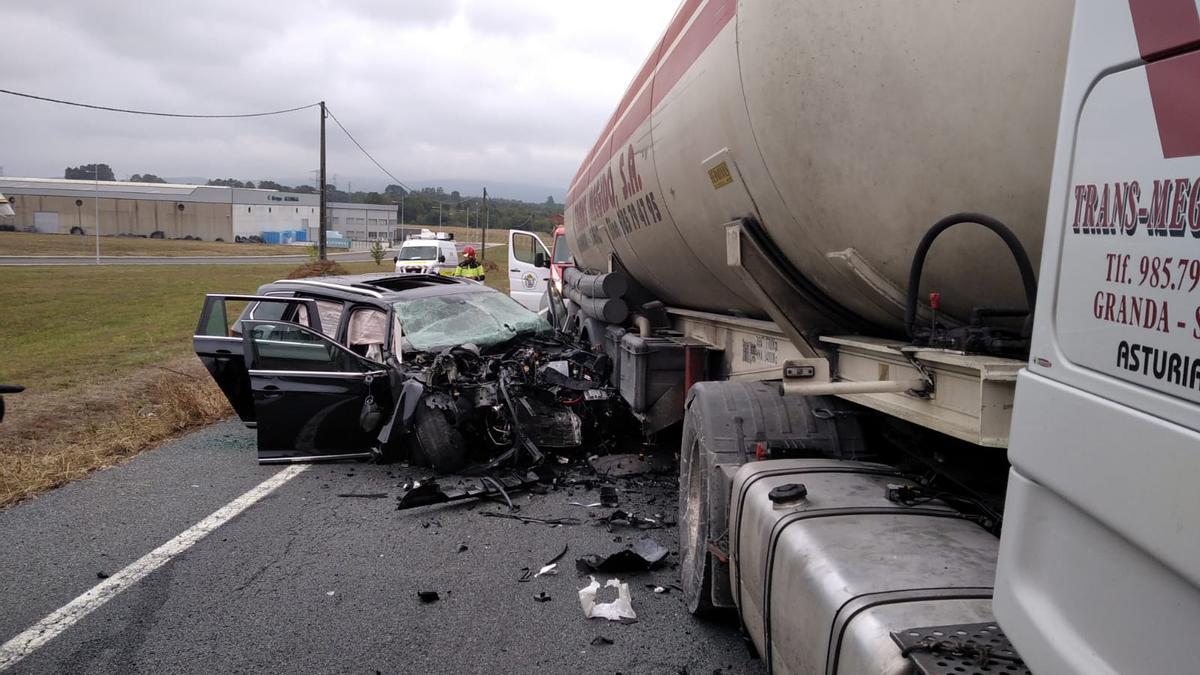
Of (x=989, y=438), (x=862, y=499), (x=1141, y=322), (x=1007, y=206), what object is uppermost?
(x=1007, y=206)

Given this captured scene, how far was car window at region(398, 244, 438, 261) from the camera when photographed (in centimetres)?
3111

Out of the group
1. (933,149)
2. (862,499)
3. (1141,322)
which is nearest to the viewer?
(1141,322)

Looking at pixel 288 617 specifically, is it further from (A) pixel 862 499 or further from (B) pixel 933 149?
(B) pixel 933 149

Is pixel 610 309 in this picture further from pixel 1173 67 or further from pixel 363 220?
pixel 363 220

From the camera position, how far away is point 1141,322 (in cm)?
151

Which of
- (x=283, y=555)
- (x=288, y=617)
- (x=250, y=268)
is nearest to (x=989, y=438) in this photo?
(x=288, y=617)

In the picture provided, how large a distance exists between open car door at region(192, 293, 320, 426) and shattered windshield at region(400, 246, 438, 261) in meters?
23.0

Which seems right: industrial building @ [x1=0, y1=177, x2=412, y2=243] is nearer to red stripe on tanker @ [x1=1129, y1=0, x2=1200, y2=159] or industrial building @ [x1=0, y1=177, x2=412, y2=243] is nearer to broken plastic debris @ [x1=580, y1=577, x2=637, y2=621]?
broken plastic debris @ [x1=580, y1=577, x2=637, y2=621]

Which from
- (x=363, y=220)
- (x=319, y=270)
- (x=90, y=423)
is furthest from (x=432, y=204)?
(x=90, y=423)

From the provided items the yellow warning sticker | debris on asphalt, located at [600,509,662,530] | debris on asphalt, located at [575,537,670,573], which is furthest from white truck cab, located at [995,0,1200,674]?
debris on asphalt, located at [600,509,662,530]

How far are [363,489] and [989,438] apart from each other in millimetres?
5335

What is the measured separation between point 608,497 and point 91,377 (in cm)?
1054

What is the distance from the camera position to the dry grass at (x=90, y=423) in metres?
7.00

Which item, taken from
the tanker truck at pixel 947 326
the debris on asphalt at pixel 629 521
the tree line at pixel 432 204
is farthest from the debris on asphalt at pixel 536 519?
the tree line at pixel 432 204
